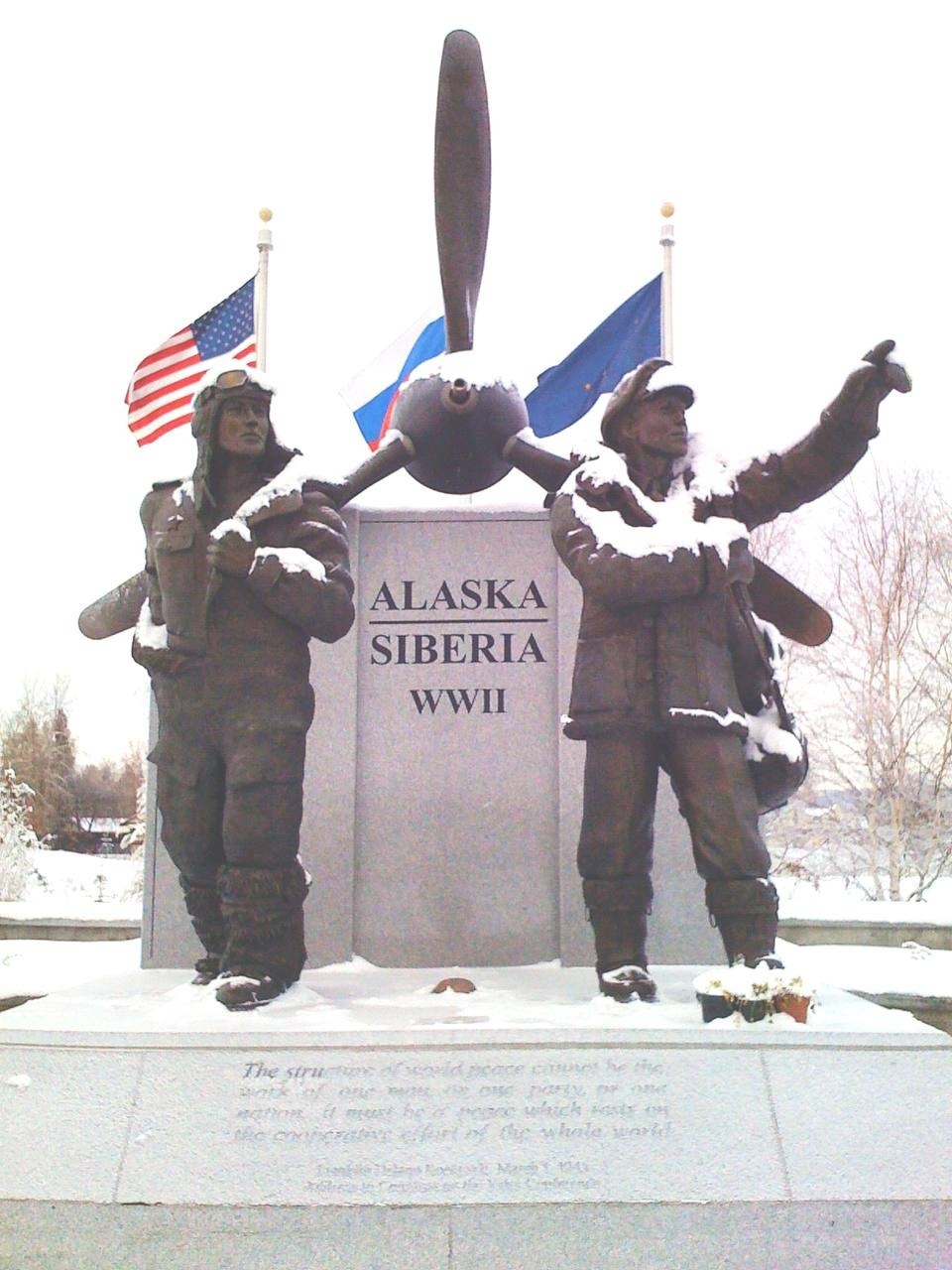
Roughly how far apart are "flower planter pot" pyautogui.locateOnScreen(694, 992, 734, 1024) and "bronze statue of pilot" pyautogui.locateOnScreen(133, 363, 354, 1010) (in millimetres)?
1261

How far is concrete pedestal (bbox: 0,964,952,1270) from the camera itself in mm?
2510

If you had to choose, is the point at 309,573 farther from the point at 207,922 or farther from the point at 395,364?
the point at 395,364

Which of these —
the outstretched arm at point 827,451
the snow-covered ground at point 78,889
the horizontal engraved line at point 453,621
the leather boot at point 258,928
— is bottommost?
the snow-covered ground at point 78,889

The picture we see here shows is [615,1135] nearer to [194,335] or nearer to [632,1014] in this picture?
[632,1014]

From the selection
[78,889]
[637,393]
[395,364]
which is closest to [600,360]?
[395,364]

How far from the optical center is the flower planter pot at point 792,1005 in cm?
312

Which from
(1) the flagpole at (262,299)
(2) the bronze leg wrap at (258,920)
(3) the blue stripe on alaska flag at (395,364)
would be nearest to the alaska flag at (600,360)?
(3) the blue stripe on alaska flag at (395,364)

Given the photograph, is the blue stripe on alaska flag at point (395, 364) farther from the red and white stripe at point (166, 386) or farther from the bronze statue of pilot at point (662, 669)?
the bronze statue of pilot at point (662, 669)

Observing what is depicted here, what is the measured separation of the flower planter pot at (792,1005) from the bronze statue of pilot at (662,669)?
321mm

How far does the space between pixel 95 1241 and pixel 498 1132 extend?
2.80 ft

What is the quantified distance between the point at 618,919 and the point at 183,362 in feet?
17.3

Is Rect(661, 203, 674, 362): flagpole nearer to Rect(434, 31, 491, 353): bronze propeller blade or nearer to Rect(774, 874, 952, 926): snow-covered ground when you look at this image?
Rect(434, 31, 491, 353): bronze propeller blade

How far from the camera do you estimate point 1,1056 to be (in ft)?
9.66

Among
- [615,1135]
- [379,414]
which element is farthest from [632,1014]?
[379,414]
